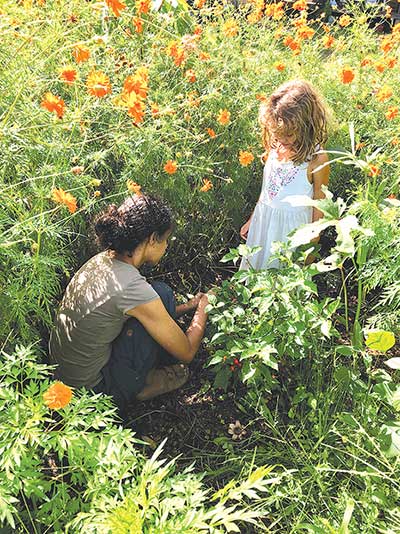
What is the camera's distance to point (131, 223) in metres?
1.75

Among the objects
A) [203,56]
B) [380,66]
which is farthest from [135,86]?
[380,66]

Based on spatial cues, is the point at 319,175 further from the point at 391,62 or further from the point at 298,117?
the point at 391,62

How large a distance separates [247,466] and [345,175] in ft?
6.05

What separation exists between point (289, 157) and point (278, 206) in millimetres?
225

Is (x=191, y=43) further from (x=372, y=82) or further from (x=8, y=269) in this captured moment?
(x=372, y=82)

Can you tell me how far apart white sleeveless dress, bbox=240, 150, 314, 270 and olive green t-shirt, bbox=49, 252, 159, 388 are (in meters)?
0.68

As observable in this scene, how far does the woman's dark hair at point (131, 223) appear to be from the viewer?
1.76 meters

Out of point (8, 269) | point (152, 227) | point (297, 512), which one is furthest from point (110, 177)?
point (297, 512)

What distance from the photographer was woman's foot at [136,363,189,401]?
2.09m

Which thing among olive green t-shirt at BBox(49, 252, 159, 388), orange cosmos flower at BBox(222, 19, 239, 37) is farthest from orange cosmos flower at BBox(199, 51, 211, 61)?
olive green t-shirt at BBox(49, 252, 159, 388)

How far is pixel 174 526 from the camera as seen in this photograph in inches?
39.8

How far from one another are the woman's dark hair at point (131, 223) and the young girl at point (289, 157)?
1.70 ft

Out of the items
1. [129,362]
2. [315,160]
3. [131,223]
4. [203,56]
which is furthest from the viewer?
[203,56]

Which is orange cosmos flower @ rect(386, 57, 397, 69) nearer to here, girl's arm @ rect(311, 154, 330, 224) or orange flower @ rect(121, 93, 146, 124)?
girl's arm @ rect(311, 154, 330, 224)
